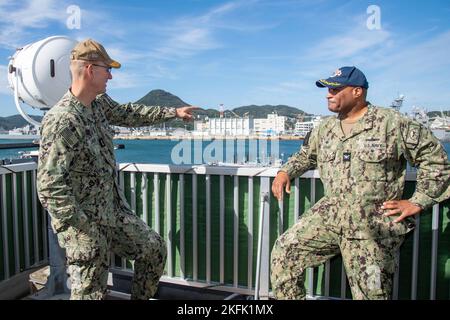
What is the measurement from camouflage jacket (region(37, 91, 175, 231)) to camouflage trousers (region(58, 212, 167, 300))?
95 mm

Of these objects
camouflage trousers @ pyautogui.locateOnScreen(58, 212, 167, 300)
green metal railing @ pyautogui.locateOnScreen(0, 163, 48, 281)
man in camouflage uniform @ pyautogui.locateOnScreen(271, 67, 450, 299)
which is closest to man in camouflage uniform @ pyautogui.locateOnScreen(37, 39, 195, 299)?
camouflage trousers @ pyautogui.locateOnScreen(58, 212, 167, 300)

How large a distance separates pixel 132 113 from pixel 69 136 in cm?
73

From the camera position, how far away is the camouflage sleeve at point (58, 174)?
198 centimetres

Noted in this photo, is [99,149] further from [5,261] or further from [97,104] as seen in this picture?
[5,261]

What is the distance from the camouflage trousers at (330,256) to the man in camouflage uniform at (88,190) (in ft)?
2.69

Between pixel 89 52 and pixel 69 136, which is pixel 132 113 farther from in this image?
pixel 69 136

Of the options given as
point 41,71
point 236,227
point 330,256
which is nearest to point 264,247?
point 236,227

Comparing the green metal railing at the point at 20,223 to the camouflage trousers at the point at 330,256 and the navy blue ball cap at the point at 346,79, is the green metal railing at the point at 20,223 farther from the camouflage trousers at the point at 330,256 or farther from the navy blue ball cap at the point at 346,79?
the navy blue ball cap at the point at 346,79

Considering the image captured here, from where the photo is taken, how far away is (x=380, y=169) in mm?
2201

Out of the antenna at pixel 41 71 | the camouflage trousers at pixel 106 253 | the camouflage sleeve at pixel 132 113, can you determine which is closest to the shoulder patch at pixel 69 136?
the camouflage trousers at pixel 106 253

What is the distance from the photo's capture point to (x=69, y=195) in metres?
2.01

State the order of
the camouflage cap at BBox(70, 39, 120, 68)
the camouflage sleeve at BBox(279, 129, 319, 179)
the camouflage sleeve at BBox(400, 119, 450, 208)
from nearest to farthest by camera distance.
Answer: the camouflage sleeve at BBox(400, 119, 450, 208), the camouflage cap at BBox(70, 39, 120, 68), the camouflage sleeve at BBox(279, 129, 319, 179)

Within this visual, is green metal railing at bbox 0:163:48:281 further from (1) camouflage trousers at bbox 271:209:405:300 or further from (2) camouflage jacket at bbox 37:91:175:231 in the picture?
(1) camouflage trousers at bbox 271:209:405:300

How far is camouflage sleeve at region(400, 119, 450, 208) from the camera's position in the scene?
2102 mm
